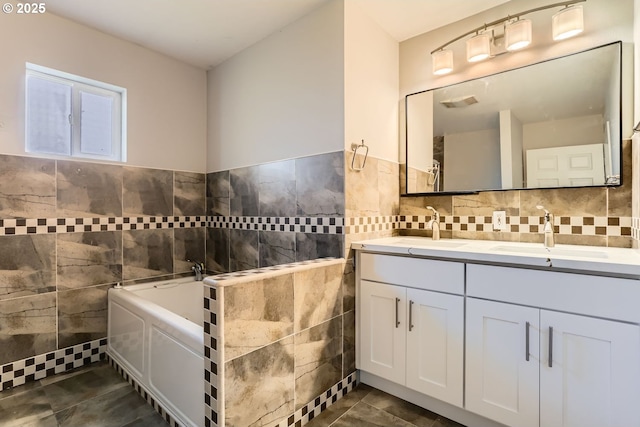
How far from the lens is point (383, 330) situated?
1.91 meters

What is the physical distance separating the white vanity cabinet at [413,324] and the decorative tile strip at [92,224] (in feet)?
5.63

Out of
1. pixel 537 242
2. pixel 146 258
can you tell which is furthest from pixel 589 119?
pixel 146 258

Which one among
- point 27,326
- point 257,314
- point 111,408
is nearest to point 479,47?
point 257,314

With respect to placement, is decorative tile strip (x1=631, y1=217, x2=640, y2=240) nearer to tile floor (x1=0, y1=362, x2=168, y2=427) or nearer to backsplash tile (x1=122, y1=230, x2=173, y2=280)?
tile floor (x1=0, y1=362, x2=168, y2=427)

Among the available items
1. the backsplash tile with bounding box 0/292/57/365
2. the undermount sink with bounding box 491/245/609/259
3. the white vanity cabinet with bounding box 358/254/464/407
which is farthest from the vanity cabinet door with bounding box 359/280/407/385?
the backsplash tile with bounding box 0/292/57/365

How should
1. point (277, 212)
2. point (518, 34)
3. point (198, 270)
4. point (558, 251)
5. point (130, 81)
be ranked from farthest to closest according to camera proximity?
point (198, 270)
point (130, 81)
point (277, 212)
point (518, 34)
point (558, 251)

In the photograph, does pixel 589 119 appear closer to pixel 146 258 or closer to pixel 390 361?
pixel 390 361

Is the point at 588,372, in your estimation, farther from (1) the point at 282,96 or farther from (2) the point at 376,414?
(1) the point at 282,96

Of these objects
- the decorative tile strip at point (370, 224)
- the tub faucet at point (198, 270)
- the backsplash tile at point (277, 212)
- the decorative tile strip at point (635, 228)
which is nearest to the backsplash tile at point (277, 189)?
the backsplash tile at point (277, 212)

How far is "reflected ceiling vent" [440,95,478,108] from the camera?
2.19 m

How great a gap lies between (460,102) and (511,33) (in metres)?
0.47

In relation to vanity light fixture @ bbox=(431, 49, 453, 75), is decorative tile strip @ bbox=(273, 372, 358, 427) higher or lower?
lower

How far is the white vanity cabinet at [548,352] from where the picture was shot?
1.26m

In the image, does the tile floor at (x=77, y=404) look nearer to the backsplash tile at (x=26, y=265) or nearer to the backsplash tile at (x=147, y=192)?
the backsplash tile at (x=26, y=265)
